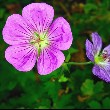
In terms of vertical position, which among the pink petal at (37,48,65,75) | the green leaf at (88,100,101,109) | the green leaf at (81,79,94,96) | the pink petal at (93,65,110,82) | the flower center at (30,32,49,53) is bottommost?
the green leaf at (88,100,101,109)

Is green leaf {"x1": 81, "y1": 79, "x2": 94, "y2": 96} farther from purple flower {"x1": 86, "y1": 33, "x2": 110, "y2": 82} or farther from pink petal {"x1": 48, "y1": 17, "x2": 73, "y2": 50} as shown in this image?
pink petal {"x1": 48, "y1": 17, "x2": 73, "y2": 50}

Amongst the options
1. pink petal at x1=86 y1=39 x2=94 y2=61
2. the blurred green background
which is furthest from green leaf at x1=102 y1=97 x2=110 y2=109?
pink petal at x1=86 y1=39 x2=94 y2=61

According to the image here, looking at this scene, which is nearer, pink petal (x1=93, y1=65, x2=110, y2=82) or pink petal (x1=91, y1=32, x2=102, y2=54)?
pink petal (x1=93, y1=65, x2=110, y2=82)

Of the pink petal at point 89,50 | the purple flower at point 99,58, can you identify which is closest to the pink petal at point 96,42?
the purple flower at point 99,58

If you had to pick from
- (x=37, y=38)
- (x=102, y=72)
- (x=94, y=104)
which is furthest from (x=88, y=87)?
(x=37, y=38)

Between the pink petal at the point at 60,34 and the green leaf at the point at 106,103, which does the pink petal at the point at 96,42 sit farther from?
the green leaf at the point at 106,103

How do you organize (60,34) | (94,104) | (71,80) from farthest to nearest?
(71,80) < (94,104) < (60,34)

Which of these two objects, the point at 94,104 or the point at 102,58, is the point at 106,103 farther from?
the point at 102,58
